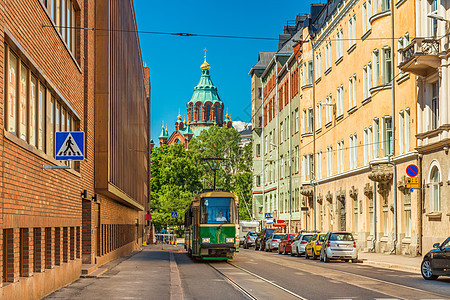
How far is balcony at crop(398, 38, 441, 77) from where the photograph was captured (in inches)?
1321

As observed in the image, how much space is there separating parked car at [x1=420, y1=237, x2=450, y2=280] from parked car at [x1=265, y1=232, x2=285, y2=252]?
101 feet

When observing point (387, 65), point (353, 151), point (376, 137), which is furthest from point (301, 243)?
point (387, 65)

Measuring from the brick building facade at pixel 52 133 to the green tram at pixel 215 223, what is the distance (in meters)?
4.32

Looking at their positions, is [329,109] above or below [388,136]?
above

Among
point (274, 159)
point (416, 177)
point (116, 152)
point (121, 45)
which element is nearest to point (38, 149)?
point (116, 152)

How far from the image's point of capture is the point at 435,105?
115 ft

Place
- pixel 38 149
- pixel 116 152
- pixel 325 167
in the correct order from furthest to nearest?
pixel 325 167, pixel 116 152, pixel 38 149

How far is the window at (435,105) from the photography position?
34703 mm

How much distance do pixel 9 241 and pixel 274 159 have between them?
72210 millimetres

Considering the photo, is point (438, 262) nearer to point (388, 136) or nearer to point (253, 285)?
point (253, 285)

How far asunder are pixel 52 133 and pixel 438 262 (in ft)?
37.4

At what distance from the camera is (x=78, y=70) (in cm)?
2283

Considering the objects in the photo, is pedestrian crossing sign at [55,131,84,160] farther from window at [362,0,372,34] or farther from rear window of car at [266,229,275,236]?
rear window of car at [266,229,275,236]

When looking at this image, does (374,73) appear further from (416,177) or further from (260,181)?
(260,181)
